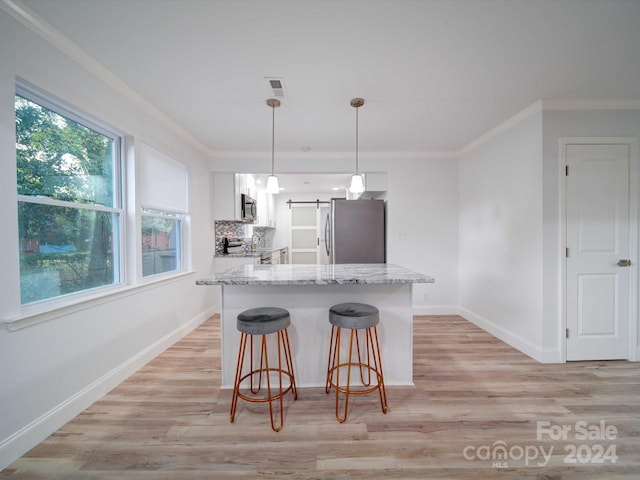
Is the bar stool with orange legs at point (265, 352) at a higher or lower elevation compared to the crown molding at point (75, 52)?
lower

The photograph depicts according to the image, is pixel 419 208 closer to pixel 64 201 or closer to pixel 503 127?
pixel 503 127

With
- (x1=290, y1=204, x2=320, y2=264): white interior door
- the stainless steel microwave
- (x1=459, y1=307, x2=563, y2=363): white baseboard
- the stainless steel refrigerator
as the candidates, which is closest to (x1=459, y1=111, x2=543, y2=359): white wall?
(x1=459, y1=307, x2=563, y2=363): white baseboard

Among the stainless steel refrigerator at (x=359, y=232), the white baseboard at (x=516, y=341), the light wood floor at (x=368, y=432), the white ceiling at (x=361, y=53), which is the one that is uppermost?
the white ceiling at (x=361, y=53)

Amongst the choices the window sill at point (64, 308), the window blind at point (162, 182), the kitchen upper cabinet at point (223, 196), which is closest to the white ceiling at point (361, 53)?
the window blind at point (162, 182)

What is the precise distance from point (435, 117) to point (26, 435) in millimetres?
3887

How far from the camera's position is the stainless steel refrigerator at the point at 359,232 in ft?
12.8

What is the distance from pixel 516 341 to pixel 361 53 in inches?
121

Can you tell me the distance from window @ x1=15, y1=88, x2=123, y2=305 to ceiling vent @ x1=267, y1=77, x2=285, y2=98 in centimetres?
142

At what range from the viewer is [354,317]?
171cm

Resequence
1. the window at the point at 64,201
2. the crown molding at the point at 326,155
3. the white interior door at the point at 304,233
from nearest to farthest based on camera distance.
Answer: the window at the point at 64,201
the crown molding at the point at 326,155
the white interior door at the point at 304,233

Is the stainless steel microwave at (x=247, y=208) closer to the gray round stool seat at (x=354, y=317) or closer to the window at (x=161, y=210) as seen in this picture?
the window at (x=161, y=210)

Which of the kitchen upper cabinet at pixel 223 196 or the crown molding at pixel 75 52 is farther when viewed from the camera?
the kitchen upper cabinet at pixel 223 196

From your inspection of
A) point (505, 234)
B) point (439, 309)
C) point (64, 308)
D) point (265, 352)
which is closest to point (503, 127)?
point (505, 234)

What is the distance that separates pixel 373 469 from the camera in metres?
1.34
